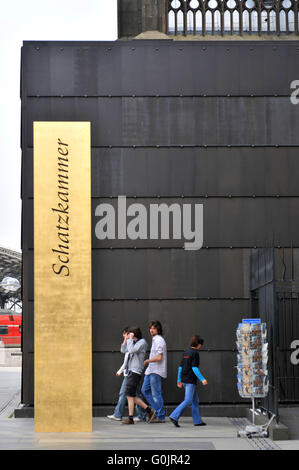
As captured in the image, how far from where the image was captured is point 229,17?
63.6 feet

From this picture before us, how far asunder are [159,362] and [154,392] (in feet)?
1.79

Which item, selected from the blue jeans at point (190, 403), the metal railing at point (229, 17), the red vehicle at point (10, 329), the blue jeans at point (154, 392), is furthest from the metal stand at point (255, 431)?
the red vehicle at point (10, 329)

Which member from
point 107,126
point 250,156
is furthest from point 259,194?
point 107,126

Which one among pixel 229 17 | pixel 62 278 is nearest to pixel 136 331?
pixel 62 278

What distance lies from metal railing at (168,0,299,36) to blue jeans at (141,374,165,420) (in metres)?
7.12

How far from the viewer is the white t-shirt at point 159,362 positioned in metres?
16.9

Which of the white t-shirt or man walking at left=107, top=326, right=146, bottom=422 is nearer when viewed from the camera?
the white t-shirt

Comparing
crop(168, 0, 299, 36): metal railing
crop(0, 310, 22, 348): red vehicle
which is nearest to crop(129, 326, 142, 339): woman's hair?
crop(168, 0, 299, 36): metal railing

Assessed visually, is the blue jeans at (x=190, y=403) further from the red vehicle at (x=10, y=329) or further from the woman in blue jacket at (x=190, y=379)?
the red vehicle at (x=10, y=329)

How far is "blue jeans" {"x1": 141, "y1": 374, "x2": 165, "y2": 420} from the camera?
665 inches

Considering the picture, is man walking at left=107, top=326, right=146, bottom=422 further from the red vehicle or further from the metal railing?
the red vehicle

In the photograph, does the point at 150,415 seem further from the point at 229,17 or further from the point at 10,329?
the point at 10,329

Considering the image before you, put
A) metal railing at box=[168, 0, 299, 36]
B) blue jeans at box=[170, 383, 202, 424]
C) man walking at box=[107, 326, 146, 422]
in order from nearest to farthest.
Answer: blue jeans at box=[170, 383, 202, 424], man walking at box=[107, 326, 146, 422], metal railing at box=[168, 0, 299, 36]

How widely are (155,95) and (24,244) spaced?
3.87m
